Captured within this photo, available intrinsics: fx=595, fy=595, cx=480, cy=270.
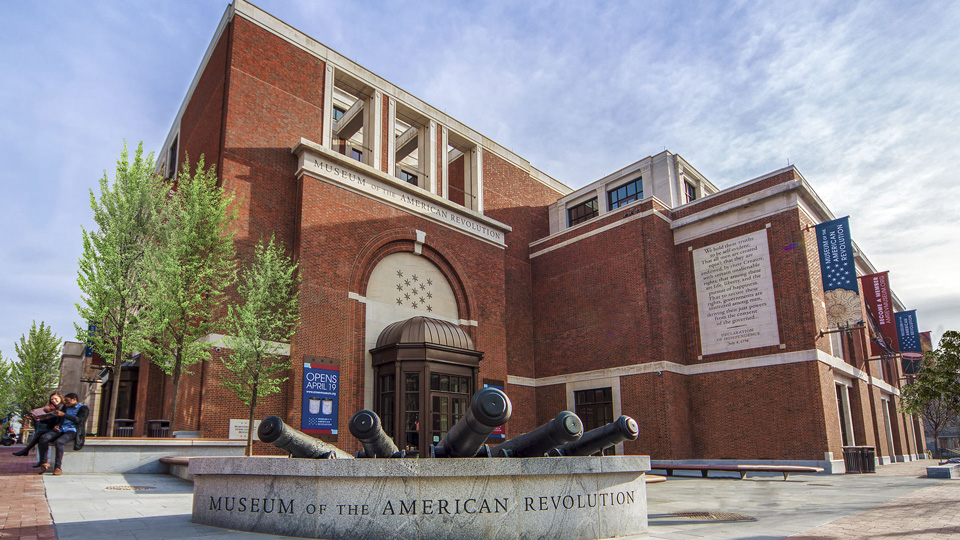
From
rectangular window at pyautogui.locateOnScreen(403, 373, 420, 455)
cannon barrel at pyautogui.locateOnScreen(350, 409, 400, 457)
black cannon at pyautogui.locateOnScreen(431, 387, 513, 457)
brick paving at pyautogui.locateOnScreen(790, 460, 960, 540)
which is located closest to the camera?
black cannon at pyautogui.locateOnScreen(431, 387, 513, 457)

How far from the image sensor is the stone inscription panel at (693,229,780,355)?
72.3 ft

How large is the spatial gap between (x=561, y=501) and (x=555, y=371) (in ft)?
68.5

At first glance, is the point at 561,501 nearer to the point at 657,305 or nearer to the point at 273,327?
the point at 273,327

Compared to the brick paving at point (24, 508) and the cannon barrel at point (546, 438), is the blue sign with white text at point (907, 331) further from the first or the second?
the brick paving at point (24, 508)

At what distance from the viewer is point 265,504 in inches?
253

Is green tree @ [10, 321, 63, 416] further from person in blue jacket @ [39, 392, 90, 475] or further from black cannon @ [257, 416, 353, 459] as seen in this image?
black cannon @ [257, 416, 353, 459]

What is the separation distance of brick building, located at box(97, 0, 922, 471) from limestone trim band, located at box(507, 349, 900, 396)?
0.23ft

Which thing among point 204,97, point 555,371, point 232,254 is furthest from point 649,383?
point 204,97

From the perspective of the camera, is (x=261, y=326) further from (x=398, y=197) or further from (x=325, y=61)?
(x=325, y=61)

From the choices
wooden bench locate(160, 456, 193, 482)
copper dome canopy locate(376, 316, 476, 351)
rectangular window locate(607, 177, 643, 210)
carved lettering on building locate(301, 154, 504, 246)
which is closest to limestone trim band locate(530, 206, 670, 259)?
rectangular window locate(607, 177, 643, 210)

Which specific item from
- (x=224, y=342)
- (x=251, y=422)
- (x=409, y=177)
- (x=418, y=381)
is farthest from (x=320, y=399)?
(x=409, y=177)

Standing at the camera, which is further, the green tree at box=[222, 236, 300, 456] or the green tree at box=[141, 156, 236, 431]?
the green tree at box=[222, 236, 300, 456]

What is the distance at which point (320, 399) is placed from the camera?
57.2ft

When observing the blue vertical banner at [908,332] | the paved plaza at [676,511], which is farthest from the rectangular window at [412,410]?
the blue vertical banner at [908,332]
